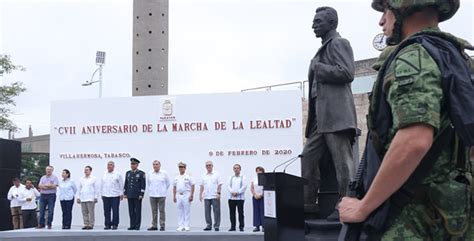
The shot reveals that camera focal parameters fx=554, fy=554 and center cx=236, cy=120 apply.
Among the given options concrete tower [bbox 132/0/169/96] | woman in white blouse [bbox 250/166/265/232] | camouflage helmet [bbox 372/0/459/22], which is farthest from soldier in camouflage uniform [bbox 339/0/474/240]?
concrete tower [bbox 132/0/169/96]

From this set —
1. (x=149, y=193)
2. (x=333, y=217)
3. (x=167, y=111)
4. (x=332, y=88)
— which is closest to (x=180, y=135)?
(x=167, y=111)

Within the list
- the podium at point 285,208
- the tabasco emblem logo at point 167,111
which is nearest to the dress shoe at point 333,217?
the podium at point 285,208

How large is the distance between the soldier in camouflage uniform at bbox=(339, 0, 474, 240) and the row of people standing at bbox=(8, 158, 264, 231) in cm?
1160

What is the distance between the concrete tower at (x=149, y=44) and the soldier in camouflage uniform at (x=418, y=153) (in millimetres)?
24805

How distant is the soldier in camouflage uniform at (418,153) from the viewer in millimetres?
1483

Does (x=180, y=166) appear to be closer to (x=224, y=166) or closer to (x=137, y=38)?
(x=224, y=166)

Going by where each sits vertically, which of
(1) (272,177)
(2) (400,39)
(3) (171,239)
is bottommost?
(3) (171,239)

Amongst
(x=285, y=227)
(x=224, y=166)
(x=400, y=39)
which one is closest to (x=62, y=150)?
(x=224, y=166)

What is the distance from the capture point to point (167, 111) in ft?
50.5

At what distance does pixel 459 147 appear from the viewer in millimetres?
1623

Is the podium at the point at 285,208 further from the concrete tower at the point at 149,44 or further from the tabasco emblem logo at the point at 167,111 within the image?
the concrete tower at the point at 149,44

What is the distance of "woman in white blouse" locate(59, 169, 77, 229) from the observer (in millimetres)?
14609

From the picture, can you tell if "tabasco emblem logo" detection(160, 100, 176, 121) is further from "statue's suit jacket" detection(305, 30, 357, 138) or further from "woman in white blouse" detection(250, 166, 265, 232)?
"statue's suit jacket" detection(305, 30, 357, 138)

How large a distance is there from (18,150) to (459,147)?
53.1 feet
